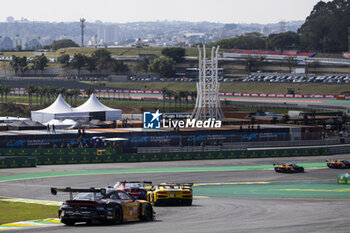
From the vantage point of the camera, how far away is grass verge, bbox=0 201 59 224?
23.3m

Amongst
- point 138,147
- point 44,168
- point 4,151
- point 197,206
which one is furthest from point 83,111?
point 197,206

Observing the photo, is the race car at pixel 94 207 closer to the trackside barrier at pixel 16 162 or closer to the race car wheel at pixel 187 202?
the race car wheel at pixel 187 202

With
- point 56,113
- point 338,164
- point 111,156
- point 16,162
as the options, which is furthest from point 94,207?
point 56,113

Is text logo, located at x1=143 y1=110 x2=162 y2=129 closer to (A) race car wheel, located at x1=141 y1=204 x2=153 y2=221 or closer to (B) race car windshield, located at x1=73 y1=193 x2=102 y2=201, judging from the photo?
(A) race car wheel, located at x1=141 y1=204 x2=153 y2=221

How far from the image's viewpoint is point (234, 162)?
62.8 meters

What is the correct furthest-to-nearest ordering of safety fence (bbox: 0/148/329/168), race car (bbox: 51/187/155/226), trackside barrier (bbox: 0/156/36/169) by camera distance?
safety fence (bbox: 0/148/329/168) < trackside barrier (bbox: 0/156/36/169) < race car (bbox: 51/187/155/226)

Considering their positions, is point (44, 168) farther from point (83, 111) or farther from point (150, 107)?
point (150, 107)

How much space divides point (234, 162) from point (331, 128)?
1345 inches

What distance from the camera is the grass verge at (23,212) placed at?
76.5 ft

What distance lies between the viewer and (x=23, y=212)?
2559cm

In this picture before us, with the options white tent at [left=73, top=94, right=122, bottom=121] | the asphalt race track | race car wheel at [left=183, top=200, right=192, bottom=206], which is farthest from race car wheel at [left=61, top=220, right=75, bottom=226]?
white tent at [left=73, top=94, right=122, bottom=121]

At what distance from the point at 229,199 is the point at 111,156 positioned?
94.3ft

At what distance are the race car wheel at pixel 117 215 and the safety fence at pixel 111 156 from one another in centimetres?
3406

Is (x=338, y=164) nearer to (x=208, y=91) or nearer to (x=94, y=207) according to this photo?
(x=208, y=91)
